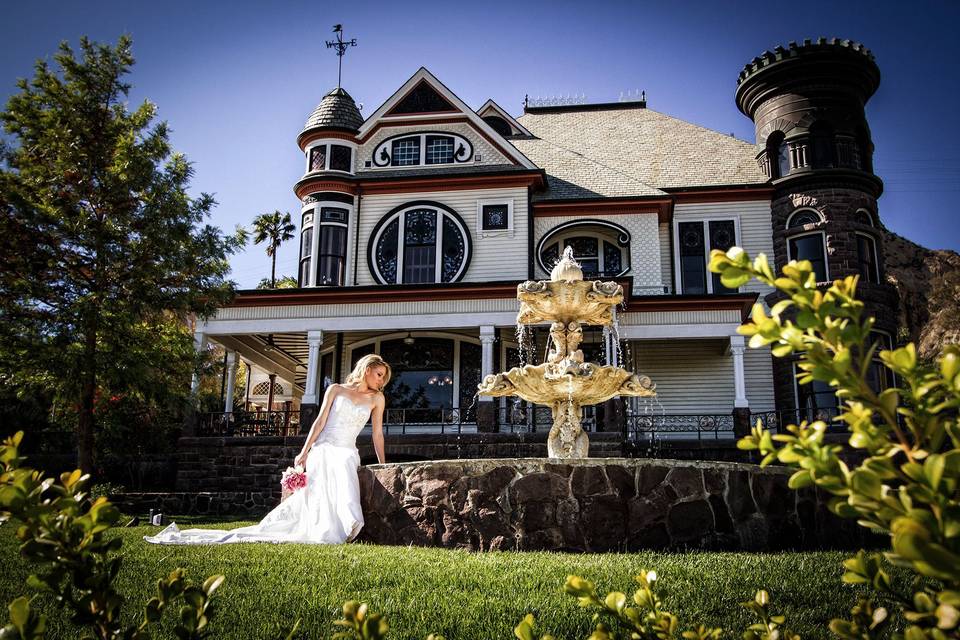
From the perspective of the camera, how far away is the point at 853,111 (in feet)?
79.7

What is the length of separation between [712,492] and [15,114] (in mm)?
16395

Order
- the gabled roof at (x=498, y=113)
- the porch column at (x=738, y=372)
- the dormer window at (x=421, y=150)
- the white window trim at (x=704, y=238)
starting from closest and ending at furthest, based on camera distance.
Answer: the porch column at (x=738, y=372)
the white window trim at (x=704, y=238)
the dormer window at (x=421, y=150)
the gabled roof at (x=498, y=113)

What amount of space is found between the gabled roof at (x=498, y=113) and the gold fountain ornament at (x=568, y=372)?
774 inches

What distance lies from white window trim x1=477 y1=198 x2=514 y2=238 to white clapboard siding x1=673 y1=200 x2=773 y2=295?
18.4ft

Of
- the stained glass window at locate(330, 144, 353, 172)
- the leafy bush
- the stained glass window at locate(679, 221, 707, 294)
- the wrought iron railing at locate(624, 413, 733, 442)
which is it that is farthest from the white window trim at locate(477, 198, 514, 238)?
the leafy bush

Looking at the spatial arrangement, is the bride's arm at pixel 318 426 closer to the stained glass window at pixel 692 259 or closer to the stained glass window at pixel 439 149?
the stained glass window at pixel 439 149

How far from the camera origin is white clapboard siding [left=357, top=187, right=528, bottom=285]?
78.5 ft

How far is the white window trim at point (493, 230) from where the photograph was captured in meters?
24.2

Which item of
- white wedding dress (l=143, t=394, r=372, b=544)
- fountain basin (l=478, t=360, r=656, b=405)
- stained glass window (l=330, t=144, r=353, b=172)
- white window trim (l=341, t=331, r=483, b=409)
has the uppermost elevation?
stained glass window (l=330, t=144, r=353, b=172)

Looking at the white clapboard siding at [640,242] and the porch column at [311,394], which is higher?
the white clapboard siding at [640,242]

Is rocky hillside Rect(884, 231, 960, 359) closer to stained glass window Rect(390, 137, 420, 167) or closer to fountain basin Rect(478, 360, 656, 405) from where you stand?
stained glass window Rect(390, 137, 420, 167)

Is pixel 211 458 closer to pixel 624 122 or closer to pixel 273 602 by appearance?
pixel 273 602

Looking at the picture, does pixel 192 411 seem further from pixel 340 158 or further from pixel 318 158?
→ pixel 340 158

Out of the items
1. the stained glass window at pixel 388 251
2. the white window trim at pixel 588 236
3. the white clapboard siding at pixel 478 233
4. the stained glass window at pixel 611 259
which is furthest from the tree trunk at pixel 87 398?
the stained glass window at pixel 611 259
